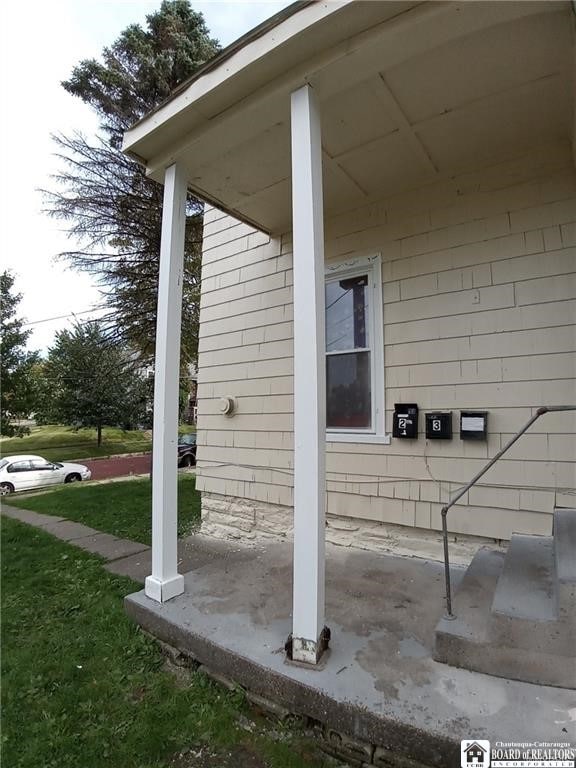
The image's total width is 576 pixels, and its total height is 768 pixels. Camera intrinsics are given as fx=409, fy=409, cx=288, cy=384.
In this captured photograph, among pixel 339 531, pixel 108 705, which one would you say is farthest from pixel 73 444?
pixel 108 705

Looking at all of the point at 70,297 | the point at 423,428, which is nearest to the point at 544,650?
the point at 423,428

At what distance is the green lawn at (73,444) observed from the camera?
71.8 ft

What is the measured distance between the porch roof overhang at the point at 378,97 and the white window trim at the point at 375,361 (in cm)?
57

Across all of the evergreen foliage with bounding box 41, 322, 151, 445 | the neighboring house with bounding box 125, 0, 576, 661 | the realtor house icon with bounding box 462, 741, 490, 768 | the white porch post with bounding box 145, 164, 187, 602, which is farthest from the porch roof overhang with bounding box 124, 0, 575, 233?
the evergreen foliage with bounding box 41, 322, 151, 445

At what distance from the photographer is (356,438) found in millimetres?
3332

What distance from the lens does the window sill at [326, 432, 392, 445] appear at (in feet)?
10.5

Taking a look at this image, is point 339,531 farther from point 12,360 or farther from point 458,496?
point 12,360

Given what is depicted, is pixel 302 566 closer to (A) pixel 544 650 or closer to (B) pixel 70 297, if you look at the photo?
(A) pixel 544 650

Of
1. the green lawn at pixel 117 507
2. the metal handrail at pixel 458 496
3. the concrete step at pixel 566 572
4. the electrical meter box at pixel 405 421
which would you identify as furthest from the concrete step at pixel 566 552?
the green lawn at pixel 117 507

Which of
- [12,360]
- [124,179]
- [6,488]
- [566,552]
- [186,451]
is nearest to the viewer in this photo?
[566,552]

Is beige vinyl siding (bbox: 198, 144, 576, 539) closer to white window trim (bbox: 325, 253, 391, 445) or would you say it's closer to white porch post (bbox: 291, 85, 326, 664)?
white window trim (bbox: 325, 253, 391, 445)

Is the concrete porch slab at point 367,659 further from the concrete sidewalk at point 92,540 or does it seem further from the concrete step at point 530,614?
the concrete sidewalk at point 92,540

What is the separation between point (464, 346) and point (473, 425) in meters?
0.56

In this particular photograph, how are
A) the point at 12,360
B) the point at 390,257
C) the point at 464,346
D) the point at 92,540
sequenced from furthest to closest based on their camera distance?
1. the point at 12,360
2. the point at 92,540
3. the point at 390,257
4. the point at 464,346
